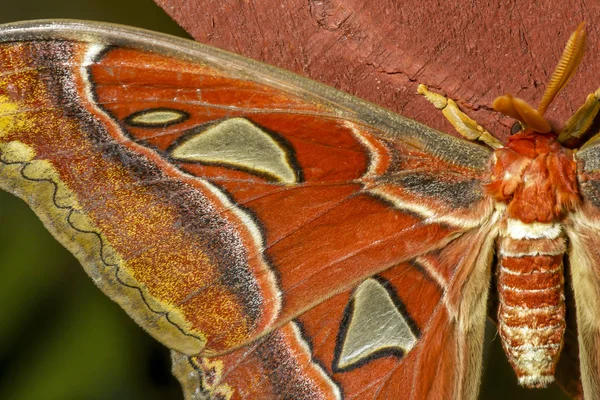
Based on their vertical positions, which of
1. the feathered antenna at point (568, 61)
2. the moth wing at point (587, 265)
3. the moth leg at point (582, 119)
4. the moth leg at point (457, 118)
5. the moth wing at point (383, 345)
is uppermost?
the feathered antenna at point (568, 61)

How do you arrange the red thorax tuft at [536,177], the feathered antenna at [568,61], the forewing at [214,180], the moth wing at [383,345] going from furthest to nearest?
the moth wing at [383,345] → the red thorax tuft at [536,177] → the forewing at [214,180] → the feathered antenna at [568,61]

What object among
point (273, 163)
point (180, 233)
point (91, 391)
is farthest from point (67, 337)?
point (273, 163)

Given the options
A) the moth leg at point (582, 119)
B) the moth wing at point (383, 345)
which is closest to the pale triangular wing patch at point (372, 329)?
the moth wing at point (383, 345)

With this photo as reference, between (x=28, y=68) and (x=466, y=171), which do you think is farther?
(x=466, y=171)

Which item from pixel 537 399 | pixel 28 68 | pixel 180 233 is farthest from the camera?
pixel 537 399

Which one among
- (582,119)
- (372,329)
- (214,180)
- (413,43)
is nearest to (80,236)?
(214,180)

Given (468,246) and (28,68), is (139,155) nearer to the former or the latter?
(28,68)

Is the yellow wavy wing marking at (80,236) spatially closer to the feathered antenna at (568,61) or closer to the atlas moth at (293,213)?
the atlas moth at (293,213)
